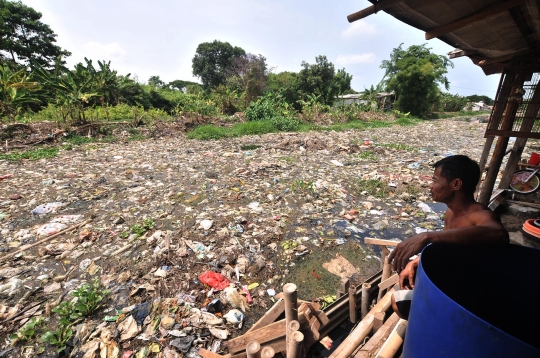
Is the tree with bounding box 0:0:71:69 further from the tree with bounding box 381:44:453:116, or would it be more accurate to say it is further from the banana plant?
the tree with bounding box 381:44:453:116

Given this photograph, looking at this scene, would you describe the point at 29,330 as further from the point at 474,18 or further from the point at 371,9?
the point at 474,18

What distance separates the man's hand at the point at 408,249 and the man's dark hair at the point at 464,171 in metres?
0.47

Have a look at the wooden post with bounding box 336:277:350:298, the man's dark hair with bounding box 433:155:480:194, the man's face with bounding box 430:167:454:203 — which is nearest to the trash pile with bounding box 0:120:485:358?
the wooden post with bounding box 336:277:350:298

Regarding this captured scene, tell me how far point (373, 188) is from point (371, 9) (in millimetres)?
3721

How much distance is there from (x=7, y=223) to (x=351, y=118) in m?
16.8

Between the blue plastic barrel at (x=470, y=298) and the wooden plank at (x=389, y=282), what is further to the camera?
the wooden plank at (x=389, y=282)

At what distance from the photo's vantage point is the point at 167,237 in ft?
9.89

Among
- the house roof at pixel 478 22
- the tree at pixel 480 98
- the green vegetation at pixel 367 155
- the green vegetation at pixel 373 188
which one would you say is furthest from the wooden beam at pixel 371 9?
the tree at pixel 480 98

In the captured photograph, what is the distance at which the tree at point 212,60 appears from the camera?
2795 cm

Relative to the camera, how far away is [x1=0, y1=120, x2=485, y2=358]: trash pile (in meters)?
1.95

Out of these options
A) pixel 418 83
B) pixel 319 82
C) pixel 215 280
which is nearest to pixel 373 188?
pixel 215 280

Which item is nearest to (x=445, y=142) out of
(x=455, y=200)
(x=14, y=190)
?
(x=455, y=200)

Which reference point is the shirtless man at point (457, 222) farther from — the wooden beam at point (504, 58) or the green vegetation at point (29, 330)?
the green vegetation at point (29, 330)

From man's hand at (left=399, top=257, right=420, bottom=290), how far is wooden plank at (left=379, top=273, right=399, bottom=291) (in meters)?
0.48
